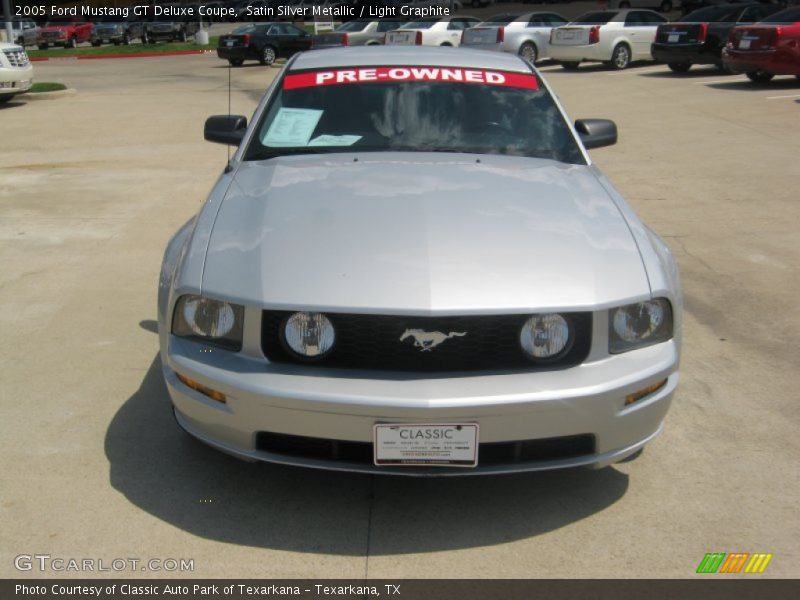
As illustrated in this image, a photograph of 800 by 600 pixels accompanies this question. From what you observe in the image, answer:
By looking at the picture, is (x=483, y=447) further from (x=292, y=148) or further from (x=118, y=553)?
(x=292, y=148)

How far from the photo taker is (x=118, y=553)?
3.28 metres

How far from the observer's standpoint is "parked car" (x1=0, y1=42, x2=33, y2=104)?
16.3 metres

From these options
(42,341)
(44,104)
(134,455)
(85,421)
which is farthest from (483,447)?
(44,104)

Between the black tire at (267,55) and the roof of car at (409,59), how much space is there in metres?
24.9

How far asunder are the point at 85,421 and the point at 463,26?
26682 millimetres

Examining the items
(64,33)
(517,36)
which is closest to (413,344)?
(517,36)

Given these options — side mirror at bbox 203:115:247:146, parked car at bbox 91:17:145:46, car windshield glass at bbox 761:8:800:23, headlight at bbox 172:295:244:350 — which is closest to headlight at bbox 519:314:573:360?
headlight at bbox 172:295:244:350

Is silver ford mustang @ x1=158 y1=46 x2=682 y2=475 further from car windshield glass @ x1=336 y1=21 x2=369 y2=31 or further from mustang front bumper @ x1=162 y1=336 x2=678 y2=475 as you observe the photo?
car windshield glass @ x1=336 y1=21 x2=369 y2=31

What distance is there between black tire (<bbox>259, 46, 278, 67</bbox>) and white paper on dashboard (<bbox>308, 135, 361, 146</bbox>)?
84.8 feet

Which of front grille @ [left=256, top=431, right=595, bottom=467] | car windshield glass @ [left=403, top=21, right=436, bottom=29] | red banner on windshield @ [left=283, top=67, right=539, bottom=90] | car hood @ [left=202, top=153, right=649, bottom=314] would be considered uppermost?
red banner on windshield @ [left=283, top=67, right=539, bottom=90]

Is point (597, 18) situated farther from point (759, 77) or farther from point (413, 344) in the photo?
point (413, 344)

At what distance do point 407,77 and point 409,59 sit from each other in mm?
277

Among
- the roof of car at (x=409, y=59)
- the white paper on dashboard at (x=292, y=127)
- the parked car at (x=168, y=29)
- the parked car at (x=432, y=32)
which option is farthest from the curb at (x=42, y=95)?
the parked car at (x=168, y=29)

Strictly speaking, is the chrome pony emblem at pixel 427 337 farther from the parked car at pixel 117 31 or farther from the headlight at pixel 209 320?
the parked car at pixel 117 31
